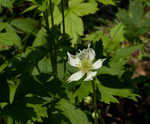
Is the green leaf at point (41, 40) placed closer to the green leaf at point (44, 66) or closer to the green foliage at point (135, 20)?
the green leaf at point (44, 66)

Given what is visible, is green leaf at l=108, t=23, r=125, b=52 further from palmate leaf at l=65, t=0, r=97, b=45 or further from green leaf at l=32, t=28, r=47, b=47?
green leaf at l=32, t=28, r=47, b=47

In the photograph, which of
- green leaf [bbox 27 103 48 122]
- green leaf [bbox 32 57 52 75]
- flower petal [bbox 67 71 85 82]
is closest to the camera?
flower petal [bbox 67 71 85 82]

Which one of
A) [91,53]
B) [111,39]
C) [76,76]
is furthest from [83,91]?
[111,39]

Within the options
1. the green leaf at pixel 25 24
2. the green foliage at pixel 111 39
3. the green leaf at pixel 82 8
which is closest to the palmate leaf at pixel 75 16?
the green leaf at pixel 82 8

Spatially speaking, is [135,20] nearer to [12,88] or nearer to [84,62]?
[84,62]

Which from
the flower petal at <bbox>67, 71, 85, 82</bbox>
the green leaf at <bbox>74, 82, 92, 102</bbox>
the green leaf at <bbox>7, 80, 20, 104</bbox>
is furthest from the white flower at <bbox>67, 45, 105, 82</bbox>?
the green leaf at <bbox>7, 80, 20, 104</bbox>
